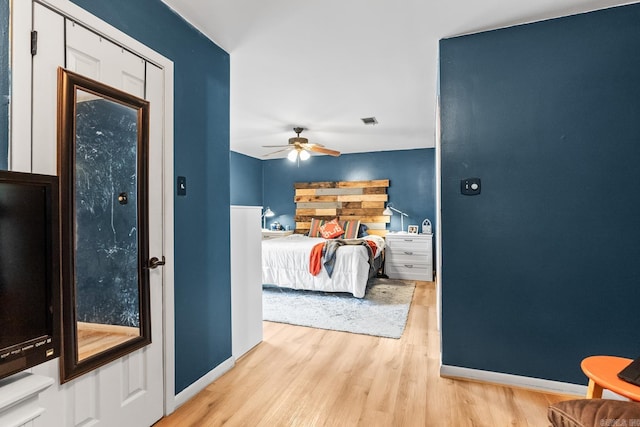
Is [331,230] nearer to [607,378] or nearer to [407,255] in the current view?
[407,255]

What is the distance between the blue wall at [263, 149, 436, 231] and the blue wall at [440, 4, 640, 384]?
12.0ft

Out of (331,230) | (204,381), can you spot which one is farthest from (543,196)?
(331,230)

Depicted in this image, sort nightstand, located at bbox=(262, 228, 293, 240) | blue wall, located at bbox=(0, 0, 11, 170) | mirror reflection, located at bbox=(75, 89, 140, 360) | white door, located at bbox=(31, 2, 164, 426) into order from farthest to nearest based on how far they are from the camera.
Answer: nightstand, located at bbox=(262, 228, 293, 240) < mirror reflection, located at bbox=(75, 89, 140, 360) < white door, located at bbox=(31, 2, 164, 426) < blue wall, located at bbox=(0, 0, 11, 170)

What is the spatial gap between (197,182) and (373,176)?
181 inches

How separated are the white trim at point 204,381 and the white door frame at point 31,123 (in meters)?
0.06

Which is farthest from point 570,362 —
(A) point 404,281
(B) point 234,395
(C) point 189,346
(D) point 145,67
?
(A) point 404,281

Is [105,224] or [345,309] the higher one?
[105,224]

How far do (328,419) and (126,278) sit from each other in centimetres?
131

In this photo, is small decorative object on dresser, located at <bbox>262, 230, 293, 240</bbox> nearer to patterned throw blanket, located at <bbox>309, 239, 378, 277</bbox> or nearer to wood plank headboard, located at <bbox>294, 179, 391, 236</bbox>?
wood plank headboard, located at <bbox>294, 179, 391, 236</bbox>

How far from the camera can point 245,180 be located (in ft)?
21.4

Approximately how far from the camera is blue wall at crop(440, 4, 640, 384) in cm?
192

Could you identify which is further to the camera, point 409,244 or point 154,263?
point 409,244

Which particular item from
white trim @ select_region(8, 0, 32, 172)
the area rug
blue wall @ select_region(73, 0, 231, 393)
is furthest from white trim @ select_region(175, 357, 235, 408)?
white trim @ select_region(8, 0, 32, 172)

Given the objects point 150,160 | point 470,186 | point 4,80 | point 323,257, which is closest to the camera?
point 4,80
